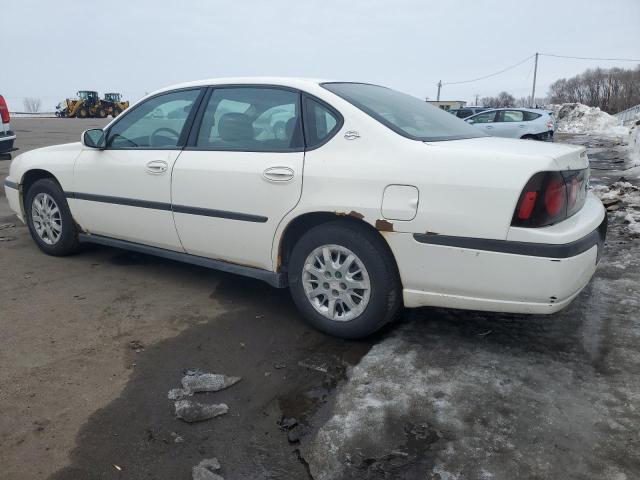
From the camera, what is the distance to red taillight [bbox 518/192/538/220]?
240 cm

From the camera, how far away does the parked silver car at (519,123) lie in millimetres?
14473

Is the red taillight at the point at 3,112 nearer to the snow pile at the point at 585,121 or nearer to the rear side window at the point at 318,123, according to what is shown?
the rear side window at the point at 318,123

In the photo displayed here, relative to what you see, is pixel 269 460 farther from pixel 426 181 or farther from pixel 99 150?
pixel 99 150

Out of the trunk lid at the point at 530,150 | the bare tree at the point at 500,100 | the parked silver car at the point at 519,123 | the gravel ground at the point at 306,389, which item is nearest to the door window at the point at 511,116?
the parked silver car at the point at 519,123

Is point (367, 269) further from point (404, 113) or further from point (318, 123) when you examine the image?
point (404, 113)

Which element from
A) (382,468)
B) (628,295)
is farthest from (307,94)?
(628,295)

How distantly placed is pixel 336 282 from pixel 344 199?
0.51 m

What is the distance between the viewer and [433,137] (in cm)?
294

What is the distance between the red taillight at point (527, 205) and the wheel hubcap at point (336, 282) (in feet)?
2.89

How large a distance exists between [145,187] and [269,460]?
2.31 metres

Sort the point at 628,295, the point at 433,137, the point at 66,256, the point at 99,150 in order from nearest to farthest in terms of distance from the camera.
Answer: the point at 433,137
the point at 628,295
the point at 99,150
the point at 66,256

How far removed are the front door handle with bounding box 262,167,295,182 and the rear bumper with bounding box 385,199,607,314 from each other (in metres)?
0.72

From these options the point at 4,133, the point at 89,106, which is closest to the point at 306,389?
the point at 4,133

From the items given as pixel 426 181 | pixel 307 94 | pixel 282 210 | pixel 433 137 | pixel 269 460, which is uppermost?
pixel 307 94
